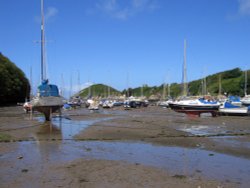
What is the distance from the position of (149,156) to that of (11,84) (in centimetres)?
9839

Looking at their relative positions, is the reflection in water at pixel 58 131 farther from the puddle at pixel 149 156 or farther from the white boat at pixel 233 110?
the white boat at pixel 233 110

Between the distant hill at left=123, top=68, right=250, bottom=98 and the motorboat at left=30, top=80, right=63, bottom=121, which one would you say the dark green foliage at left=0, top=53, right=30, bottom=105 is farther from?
the motorboat at left=30, top=80, right=63, bottom=121

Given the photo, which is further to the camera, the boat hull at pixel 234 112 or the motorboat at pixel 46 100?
the boat hull at pixel 234 112

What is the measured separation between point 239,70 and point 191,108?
128m

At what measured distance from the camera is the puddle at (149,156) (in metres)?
11.6

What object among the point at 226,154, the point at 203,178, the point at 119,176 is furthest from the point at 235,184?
the point at 226,154

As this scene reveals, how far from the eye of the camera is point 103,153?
591 inches

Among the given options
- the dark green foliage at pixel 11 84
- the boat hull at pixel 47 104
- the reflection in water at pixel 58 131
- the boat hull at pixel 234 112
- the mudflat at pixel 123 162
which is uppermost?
the dark green foliage at pixel 11 84

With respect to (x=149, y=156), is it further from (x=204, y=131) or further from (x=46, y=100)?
(x=46, y=100)

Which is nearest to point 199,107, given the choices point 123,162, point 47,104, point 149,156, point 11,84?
point 47,104

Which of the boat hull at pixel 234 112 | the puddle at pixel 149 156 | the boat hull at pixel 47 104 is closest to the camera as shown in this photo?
the puddle at pixel 149 156

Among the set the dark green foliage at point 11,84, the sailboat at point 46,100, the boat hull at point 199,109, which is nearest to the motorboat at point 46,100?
the sailboat at point 46,100

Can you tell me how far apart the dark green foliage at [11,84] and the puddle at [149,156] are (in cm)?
8506

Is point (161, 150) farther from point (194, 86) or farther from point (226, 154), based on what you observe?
point (194, 86)
